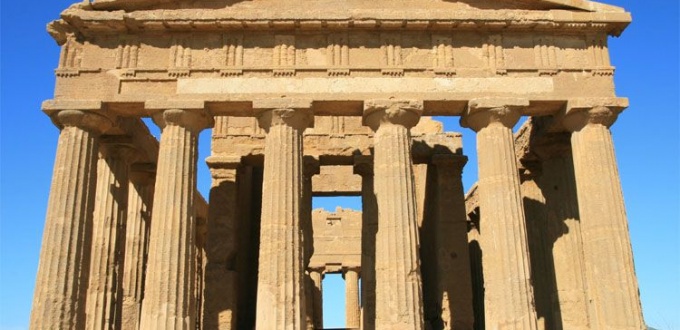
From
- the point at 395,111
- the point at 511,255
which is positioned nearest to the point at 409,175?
the point at 395,111

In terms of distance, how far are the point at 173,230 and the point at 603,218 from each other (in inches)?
409

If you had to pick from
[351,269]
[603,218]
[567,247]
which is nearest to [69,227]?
[603,218]

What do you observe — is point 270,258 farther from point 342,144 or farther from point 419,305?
point 342,144

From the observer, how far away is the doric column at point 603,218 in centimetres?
1720

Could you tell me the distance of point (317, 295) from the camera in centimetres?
3041

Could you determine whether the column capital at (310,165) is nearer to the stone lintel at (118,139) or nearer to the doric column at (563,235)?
the stone lintel at (118,139)

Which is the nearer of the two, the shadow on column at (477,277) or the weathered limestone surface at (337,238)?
the shadow on column at (477,277)

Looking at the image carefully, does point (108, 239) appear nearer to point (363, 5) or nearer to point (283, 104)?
point (283, 104)

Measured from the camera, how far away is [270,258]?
17.0 m

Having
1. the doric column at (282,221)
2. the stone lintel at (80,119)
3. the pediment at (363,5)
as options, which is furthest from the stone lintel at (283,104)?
the stone lintel at (80,119)

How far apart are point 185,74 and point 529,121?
10.5 meters

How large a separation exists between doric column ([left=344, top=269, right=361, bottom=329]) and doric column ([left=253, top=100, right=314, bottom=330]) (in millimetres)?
14331

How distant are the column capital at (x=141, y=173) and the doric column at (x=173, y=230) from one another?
4.41 m

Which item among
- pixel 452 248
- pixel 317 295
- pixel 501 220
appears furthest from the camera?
pixel 317 295
